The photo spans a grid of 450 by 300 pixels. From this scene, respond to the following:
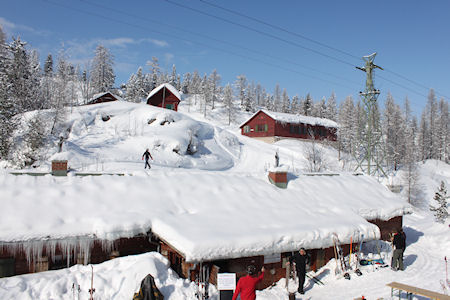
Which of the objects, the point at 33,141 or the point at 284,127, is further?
the point at 284,127

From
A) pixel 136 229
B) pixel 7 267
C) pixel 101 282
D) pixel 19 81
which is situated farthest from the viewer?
pixel 19 81

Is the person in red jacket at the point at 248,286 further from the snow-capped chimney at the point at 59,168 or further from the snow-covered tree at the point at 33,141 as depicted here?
the snow-covered tree at the point at 33,141

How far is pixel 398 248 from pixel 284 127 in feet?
119

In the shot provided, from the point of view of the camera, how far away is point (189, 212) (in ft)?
33.8

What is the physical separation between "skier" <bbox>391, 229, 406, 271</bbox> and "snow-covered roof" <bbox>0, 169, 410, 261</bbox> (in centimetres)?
79

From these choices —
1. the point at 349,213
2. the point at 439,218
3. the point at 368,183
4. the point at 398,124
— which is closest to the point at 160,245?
the point at 349,213

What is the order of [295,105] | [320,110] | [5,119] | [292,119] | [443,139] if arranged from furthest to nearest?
[295,105]
[320,110]
[443,139]
[292,119]
[5,119]

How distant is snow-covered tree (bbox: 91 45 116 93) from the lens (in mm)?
63656

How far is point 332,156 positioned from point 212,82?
4565cm

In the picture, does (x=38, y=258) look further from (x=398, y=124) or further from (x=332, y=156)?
(x=398, y=124)

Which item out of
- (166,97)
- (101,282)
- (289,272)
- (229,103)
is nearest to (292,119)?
(166,97)

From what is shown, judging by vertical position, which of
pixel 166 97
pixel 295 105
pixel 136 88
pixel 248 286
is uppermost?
pixel 295 105

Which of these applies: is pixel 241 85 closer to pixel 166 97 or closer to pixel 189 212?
pixel 166 97

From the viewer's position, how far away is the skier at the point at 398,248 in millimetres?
10719
